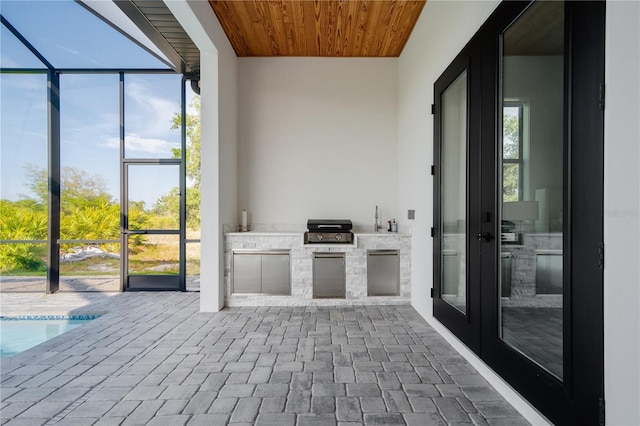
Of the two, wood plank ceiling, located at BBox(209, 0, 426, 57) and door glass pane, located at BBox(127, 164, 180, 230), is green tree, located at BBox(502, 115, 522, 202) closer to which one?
wood plank ceiling, located at BBox(209, 0, 426, 57)

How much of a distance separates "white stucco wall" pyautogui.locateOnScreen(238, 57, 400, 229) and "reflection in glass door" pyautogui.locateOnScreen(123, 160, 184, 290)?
4.09 ft

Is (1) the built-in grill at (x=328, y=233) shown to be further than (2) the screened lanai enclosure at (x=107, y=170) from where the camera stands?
No

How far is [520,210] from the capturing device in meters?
1.98

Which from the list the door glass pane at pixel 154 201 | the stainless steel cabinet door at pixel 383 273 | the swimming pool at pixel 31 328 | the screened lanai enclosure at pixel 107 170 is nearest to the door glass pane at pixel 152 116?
the screened lanai enclosure at pixel 107 170

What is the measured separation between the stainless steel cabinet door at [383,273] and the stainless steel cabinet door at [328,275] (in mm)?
409

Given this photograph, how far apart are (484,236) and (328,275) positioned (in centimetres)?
243

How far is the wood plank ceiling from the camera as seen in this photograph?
369 cm

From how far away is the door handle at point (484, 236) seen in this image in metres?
2.28

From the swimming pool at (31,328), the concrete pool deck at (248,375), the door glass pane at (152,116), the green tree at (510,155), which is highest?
the door glass pane at (152,116)

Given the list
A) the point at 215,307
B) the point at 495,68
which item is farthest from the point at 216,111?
the point at 495,68

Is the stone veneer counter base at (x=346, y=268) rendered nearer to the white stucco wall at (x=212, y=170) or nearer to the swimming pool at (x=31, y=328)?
the white stucco wall at (x=212, y=170)
